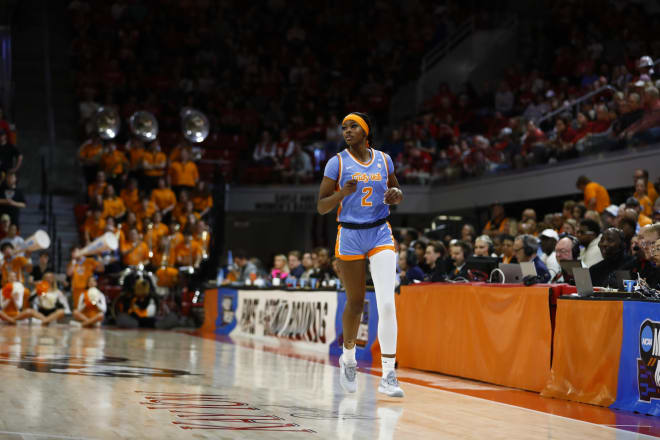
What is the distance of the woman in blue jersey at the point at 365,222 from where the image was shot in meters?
6.68

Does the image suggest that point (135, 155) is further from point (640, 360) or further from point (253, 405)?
point (640, 360)

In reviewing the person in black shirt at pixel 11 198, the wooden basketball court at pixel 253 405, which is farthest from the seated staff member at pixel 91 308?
the wooden basketball court at pixel 253 405

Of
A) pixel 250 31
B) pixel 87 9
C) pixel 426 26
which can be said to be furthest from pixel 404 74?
pixel 87 9

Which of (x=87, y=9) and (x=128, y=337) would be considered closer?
(x=128, y=337)

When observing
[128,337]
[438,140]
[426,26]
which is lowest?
[128,337]

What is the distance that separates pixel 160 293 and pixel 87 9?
1163 centimetres

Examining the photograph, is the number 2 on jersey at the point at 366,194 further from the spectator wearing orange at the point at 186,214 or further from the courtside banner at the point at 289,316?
the spectator wearing orange at the point at 186,214

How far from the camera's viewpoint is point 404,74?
26.8m

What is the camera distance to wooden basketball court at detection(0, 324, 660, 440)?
505 cm

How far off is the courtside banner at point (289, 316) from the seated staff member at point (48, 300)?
3.68m

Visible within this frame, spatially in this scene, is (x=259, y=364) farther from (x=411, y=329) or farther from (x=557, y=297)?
(x=557, y=297)

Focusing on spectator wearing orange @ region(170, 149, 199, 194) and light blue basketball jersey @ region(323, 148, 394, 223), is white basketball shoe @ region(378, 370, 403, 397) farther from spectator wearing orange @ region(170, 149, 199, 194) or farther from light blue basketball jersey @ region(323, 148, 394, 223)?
spectator wearing orange @ region(170, 149, 199, 194)

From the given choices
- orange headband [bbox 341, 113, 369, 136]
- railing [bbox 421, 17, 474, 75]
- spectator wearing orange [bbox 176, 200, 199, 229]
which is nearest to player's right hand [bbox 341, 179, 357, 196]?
orange headband [bbox 341, 113, 369, 136]

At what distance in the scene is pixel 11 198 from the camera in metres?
19.2
